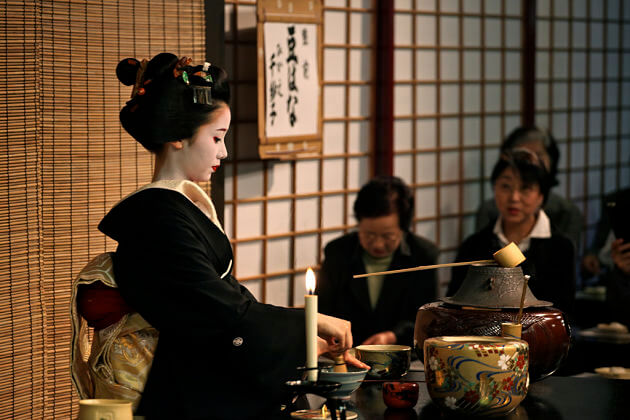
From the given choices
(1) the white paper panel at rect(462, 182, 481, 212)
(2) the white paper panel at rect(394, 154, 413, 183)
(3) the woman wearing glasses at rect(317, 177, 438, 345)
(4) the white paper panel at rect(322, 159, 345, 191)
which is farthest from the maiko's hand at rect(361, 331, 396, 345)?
(1) the white paper panel at rect(462, 182, 481, 212)

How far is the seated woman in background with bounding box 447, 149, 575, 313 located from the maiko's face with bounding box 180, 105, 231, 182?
1928mm

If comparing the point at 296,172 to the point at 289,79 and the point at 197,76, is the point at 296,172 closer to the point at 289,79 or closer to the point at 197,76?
the point at 289,79

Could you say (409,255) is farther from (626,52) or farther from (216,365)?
(626,52)

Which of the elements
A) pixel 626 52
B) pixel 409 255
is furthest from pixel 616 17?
pixel 409 255

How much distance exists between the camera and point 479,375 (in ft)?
6.21

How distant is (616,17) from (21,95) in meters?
4.74

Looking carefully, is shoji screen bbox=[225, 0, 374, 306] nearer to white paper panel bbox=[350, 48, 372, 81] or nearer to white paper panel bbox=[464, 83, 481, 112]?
white paper panel bbox=[350, 48, 372, 81]

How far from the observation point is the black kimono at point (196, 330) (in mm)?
2096

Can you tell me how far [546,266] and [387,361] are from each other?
1921 millimetres

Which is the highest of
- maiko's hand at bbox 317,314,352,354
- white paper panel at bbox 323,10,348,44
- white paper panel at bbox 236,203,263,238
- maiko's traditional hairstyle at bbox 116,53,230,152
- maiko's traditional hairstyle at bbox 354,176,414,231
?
white paper panel at bbox 323,10,348,44

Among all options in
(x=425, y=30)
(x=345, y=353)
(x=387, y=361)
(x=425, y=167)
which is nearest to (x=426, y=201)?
(x=425, y=167)

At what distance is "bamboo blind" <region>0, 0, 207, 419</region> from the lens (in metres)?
3.05

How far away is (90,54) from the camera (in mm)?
3281

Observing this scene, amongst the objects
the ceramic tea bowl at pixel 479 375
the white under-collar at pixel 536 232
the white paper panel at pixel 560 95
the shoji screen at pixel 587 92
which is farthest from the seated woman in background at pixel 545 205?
the ceramic tea bowl at pixel 479 375
